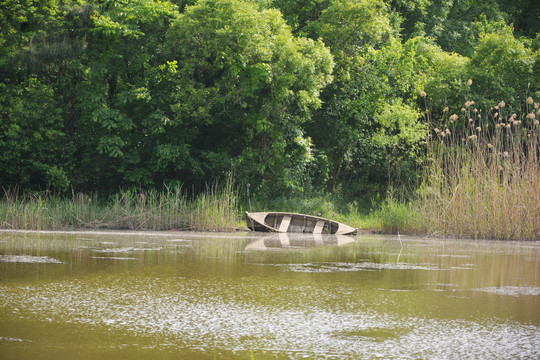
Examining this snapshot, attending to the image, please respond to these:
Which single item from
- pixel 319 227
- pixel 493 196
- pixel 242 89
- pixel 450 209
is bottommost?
pixel 319 227

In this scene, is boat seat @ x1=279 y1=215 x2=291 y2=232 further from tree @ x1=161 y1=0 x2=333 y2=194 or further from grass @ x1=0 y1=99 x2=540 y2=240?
tree @ x1=161 y1=0 x2=333 y2=194

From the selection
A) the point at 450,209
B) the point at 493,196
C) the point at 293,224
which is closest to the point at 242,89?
the point at 293,224

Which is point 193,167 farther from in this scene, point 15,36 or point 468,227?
point 468,227

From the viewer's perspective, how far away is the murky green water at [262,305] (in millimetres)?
3768

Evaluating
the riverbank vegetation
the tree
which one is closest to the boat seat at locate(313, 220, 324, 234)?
the riverbank vegetation

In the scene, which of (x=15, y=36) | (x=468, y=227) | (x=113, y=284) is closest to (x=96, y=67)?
(x=15, y=36)

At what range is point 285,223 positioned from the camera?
1573 centimetres

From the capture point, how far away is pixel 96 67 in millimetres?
19094

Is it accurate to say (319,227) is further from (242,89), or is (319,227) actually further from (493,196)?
(242,89)

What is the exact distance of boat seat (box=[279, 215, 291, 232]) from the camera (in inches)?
614

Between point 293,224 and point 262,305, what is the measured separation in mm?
10987

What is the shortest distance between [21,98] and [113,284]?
15515mm

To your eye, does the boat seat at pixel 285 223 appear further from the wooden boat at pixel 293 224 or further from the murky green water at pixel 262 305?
the murky green water at pixel 262 305

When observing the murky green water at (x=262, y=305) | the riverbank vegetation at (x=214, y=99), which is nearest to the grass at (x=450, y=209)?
the riverbank vegetation at (x=214, y=99)
